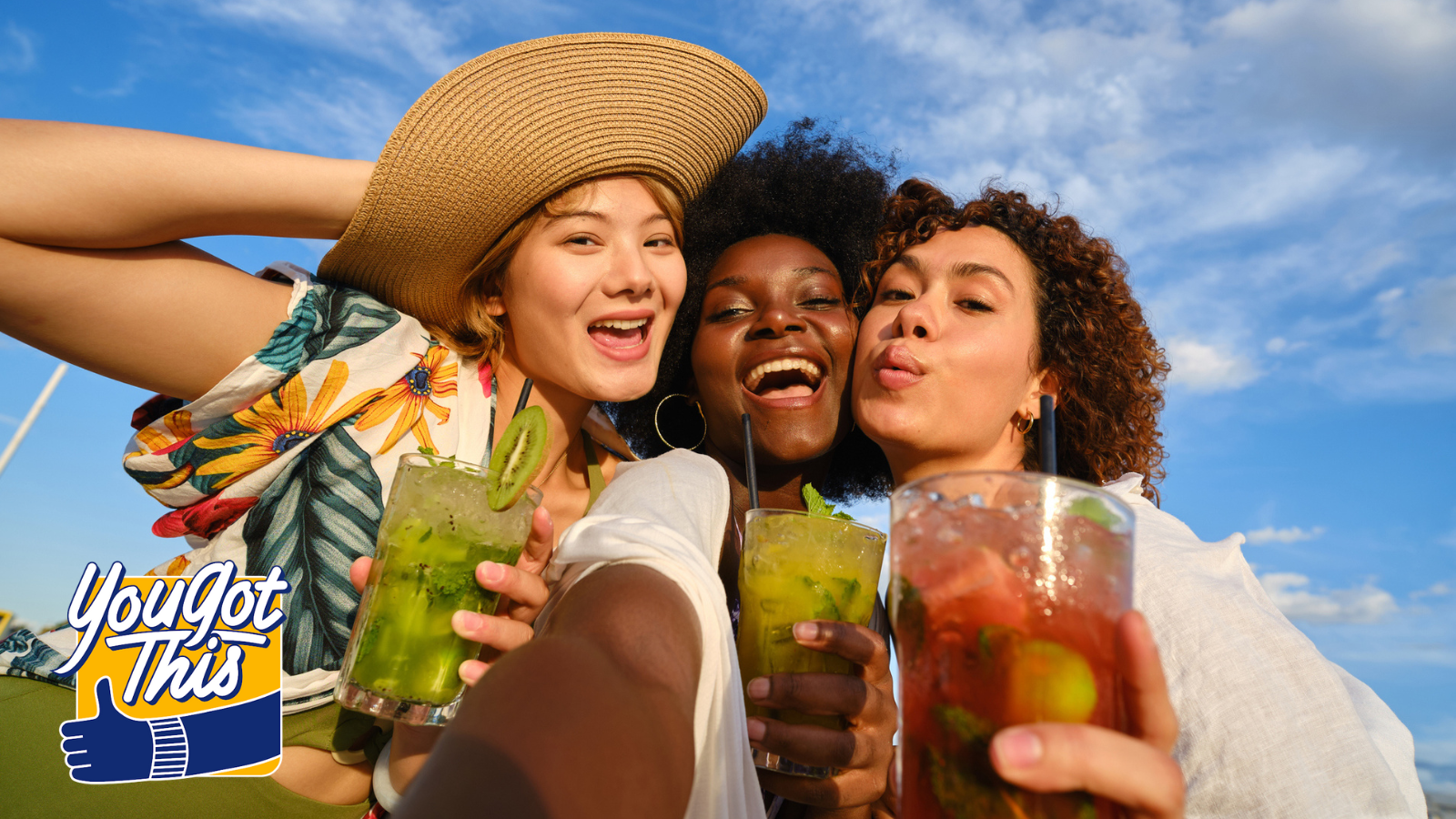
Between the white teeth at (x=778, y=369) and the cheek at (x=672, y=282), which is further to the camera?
the white teeth at (x=778, y=369)

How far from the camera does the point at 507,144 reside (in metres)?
2.87

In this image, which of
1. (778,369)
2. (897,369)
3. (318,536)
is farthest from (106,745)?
(897,369)

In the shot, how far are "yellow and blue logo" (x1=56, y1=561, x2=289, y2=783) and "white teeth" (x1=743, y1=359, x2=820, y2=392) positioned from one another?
199cm

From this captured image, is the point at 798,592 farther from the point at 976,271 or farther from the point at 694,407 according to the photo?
the point at 694,407

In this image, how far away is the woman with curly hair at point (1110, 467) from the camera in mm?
1229

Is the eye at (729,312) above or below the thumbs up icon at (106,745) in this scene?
above

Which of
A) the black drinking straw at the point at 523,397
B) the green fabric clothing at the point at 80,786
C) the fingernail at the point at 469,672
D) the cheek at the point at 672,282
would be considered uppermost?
the cheek at the point at 672,282

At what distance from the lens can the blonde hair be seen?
120 inches

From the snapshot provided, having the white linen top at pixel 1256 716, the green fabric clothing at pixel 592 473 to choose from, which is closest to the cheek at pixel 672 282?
the green fabric clothing at pixel 592 473

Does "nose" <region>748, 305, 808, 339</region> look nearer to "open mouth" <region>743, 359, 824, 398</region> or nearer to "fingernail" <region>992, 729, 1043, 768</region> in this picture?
"open mouth" <region>743, 359, 824, 398</region>

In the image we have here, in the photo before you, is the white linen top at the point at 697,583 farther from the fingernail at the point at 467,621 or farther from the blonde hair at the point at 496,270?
the blonde hair at the point at 496,270

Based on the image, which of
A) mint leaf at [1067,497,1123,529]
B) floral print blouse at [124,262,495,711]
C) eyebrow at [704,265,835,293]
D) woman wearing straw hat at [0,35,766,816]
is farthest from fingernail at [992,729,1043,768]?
eyebrow at [704,265,835,293]

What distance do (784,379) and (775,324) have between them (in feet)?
0.89

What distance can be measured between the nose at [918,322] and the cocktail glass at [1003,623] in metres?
1.67
